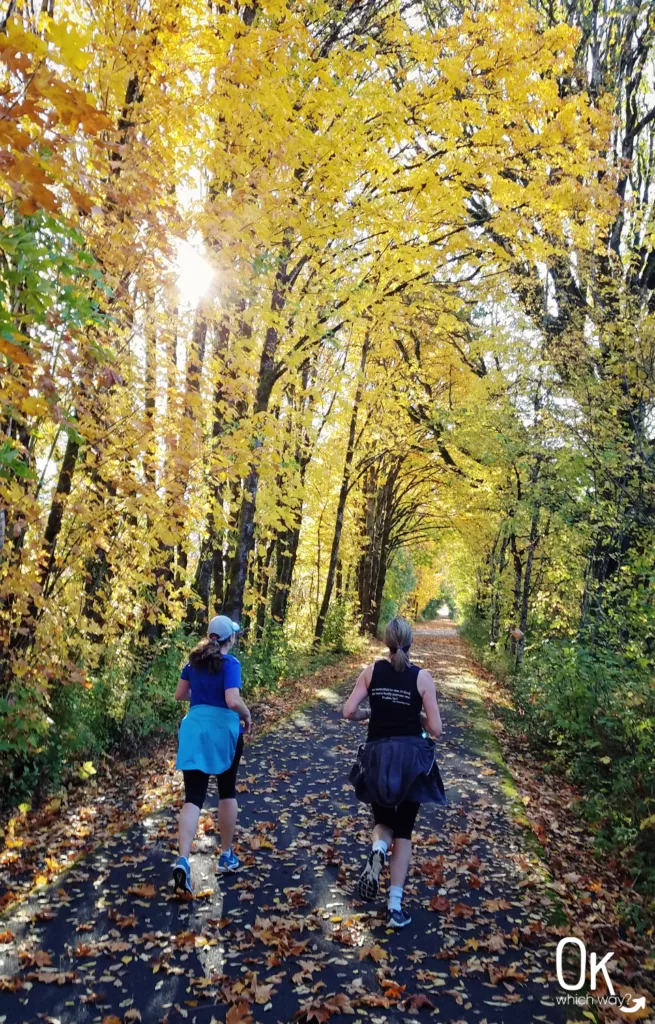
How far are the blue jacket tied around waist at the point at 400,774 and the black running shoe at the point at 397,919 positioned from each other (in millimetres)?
702

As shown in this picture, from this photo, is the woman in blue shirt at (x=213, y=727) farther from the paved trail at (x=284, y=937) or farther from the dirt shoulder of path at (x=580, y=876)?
the dirt shoulder of path at (x=580, y=876)

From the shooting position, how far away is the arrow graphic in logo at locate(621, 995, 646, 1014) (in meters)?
3.97

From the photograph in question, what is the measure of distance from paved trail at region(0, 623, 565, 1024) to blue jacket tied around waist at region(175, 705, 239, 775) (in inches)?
36.9

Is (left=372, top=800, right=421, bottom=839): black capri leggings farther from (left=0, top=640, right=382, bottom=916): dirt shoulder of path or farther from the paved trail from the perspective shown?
(left=0, top=640, right=382, bottom=916): dirt shoulder of path

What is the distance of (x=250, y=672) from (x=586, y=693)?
22.2ft

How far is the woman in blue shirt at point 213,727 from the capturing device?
5.28 metres

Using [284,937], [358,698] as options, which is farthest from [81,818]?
[358,698]

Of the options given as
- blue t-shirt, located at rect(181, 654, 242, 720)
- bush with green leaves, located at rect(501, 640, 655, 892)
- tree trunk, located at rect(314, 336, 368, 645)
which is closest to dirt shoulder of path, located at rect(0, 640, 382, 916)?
blue t-shirt, located at rect(181, 654, 242, 720)

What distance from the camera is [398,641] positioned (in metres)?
5.16

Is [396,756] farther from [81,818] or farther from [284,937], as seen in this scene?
[81,818]

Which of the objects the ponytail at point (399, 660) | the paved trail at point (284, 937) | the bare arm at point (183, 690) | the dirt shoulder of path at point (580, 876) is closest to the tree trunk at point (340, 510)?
the dirt shoulder of path at point (580, 876)

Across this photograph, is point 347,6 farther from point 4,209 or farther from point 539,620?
point 539,620

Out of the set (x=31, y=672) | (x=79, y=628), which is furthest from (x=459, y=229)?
(x=31, y=672)

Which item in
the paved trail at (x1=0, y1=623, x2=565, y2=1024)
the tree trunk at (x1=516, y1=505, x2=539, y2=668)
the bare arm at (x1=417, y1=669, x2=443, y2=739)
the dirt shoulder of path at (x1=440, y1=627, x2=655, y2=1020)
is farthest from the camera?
the tree trunk at (x1=516, y1=505, x2=539, y2=668)
